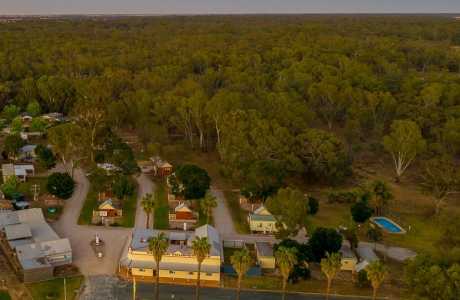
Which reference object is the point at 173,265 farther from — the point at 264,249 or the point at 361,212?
the point at 361,212

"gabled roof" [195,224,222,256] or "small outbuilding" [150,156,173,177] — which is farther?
"small outbuilding" [150,156,173,177]

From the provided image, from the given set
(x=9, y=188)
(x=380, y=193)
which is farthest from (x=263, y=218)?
(x=9, y=188)

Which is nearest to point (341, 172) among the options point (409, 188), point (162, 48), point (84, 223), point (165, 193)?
point (409, 188)

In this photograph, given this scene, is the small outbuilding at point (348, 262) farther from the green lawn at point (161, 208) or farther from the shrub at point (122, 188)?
the shrub at point (122, 188)

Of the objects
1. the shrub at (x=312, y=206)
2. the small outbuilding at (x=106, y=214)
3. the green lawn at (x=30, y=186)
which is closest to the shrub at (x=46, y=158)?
the green lawn at (x=30, y=186)

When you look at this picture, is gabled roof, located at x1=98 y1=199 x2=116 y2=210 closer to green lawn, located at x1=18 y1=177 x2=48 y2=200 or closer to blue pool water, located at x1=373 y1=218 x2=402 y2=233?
green lawn, located at x1=18 y1=177 x2=48 y2=200

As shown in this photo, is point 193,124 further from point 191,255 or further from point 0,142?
point 191,255

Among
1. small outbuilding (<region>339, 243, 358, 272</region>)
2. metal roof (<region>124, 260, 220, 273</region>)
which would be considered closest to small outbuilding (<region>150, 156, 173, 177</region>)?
metal roof (<region>124, 260, 220, 273</region>)
